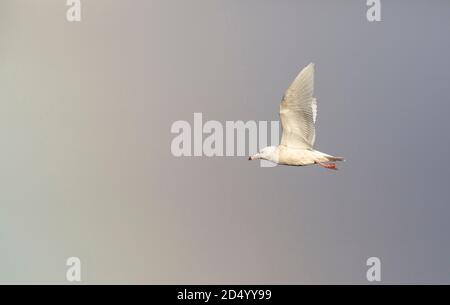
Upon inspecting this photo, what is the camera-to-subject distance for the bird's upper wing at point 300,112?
12.4 ft

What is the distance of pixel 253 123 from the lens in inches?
170

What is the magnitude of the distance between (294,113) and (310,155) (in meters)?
0.34

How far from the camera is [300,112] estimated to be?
3.91 m

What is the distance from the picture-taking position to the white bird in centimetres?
380

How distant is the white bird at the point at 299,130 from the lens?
3.80m

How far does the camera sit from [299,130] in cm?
401

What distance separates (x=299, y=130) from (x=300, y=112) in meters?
0.15

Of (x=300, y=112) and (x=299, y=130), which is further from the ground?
(x=300, y=112)

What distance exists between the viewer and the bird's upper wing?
12.4 ft
